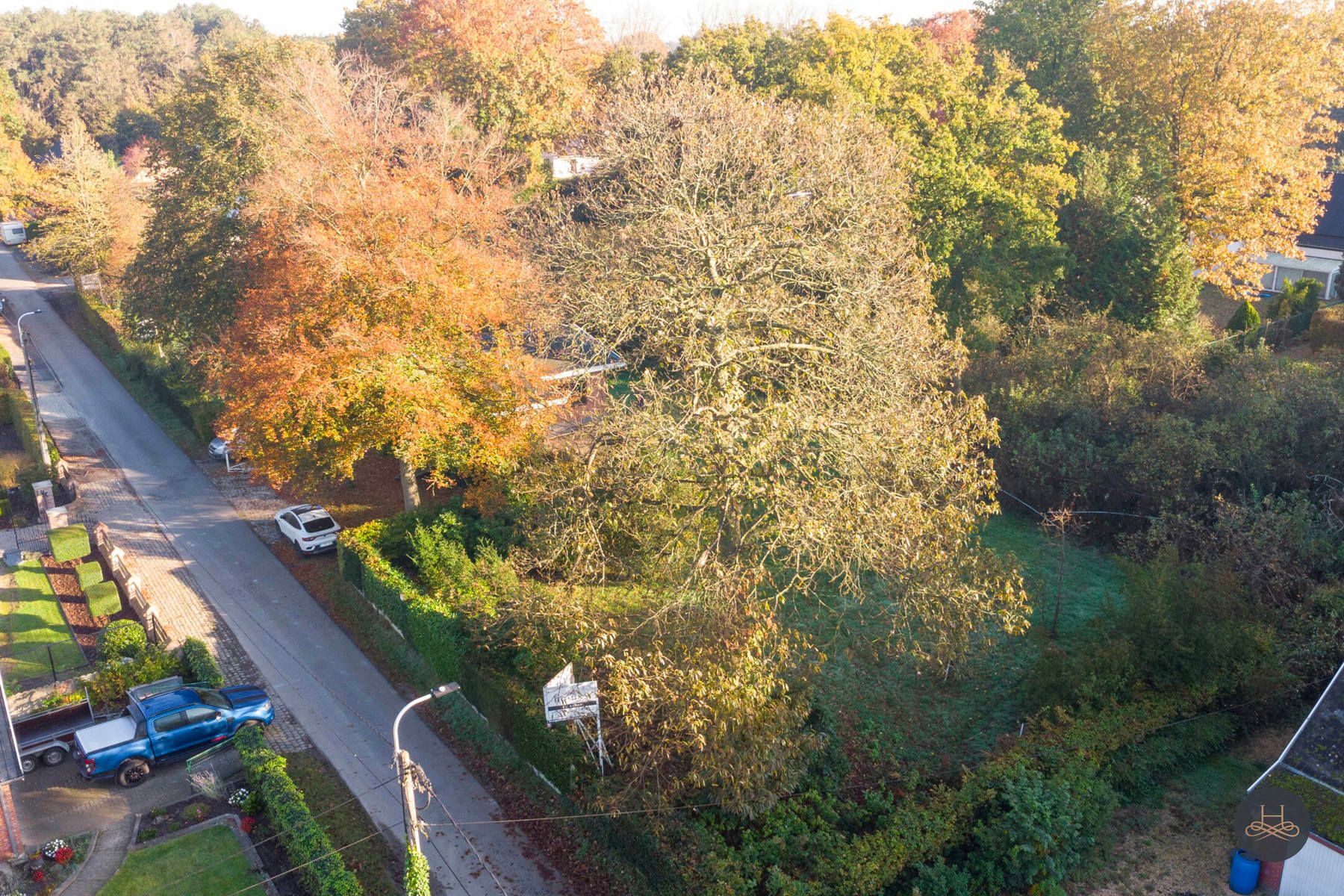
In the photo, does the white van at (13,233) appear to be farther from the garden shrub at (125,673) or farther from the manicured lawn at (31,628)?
the garden shrub at (125,673)

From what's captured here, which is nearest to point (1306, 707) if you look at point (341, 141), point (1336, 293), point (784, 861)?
point (784, 861)

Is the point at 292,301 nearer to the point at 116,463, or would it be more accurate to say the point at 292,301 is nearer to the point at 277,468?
the point at 277,468

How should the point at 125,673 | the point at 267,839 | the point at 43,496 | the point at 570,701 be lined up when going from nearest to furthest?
the point at 570,701 → the point at 267,839 → the point at 125,673 → the point at 43,496

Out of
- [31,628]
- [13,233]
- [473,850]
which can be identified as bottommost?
[473,850]

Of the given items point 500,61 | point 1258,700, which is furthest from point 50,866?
point 500,61

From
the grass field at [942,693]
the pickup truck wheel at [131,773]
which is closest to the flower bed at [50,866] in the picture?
the pickup truck wheel at [131,773]

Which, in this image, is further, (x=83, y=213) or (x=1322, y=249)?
(x=83, y=213)

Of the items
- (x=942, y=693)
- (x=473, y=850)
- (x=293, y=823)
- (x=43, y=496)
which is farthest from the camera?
(x=43, y=496)

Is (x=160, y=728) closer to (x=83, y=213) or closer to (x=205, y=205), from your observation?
(x=205, y=205)
